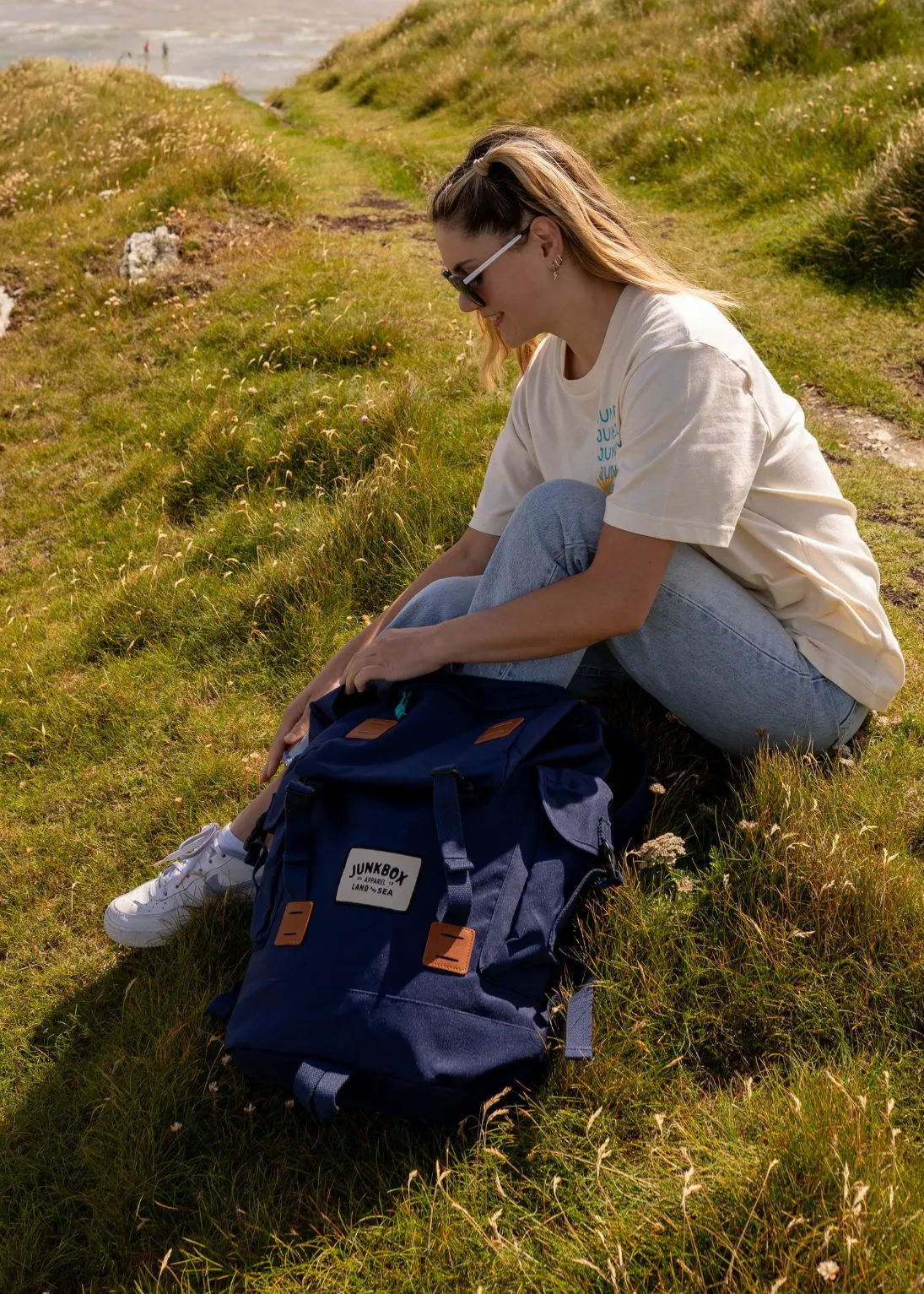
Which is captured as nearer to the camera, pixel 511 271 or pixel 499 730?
pixel 499 730

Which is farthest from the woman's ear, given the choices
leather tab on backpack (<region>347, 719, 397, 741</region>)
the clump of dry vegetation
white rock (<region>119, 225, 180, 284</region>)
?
white rock (<region>119, 225, 180, 284</region>)

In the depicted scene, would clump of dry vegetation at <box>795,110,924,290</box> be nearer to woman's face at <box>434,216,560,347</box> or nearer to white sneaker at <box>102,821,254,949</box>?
woman's face at <box>434,216,560,347</box>

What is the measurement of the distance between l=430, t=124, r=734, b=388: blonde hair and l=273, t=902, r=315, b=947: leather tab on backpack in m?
1.82

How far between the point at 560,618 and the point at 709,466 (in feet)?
1.71

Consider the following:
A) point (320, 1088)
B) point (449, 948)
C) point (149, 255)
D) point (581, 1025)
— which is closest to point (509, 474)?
point (449, 948)

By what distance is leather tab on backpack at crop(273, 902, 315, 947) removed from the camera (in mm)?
2404

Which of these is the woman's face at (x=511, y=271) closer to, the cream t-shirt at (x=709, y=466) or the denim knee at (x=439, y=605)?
the cream t-shirt at (x=709, y=466)

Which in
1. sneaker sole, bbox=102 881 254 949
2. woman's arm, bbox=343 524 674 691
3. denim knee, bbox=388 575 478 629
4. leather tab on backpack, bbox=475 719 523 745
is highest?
woman's arm, bbox=343 524 674 691

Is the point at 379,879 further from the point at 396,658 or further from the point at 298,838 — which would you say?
the point at 396,658

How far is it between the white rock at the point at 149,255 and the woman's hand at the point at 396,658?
23.1 ft

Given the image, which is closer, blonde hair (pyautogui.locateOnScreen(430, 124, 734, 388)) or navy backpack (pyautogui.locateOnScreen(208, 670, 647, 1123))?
navy backpack (pyautogui.locateOnScreen(208, 670, 647, 1123))

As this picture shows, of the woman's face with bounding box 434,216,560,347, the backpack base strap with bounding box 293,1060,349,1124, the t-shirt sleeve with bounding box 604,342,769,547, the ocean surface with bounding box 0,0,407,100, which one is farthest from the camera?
the ocean surface with bounding box 0,0,407,100

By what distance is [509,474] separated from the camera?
3.37 m

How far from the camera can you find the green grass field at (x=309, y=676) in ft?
7.02
